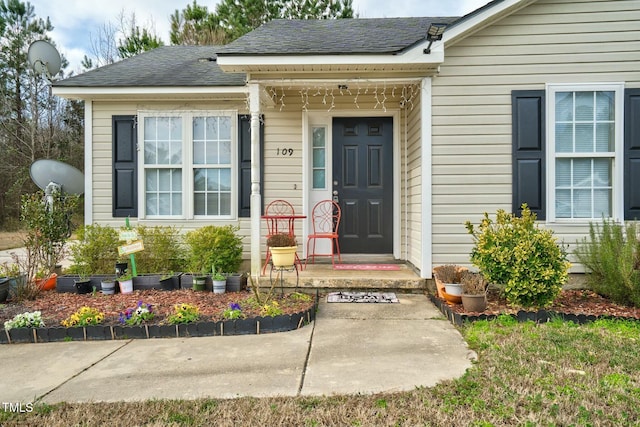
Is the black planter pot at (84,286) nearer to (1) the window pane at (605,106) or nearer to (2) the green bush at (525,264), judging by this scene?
(2) the green bush at (525,264)

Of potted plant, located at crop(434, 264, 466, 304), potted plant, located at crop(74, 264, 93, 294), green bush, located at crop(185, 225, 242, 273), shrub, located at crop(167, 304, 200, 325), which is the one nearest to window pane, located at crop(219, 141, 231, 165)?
green bush, located at crop(185, 225, 242, 273)

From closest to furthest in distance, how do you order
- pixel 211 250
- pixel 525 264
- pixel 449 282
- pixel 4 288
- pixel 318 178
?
pixel 525 264 → pixel 449 282 → pixel 4 288 → pixel 211 250 → pixel 318 178

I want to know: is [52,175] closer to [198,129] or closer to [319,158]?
[198,129]

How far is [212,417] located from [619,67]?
5050 mm

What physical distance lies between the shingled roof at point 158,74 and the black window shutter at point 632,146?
441cm

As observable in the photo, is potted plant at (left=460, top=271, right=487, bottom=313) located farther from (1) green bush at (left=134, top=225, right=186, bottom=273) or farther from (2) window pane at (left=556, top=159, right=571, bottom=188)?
(1) green bush at (left=134, top=225, right=186, bottom=273)

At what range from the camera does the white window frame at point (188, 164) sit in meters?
5.58

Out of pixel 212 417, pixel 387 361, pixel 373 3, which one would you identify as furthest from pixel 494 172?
pixel 373 3

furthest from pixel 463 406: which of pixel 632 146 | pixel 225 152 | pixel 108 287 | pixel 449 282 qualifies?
pixel 225 152

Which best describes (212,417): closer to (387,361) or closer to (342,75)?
(387,361)

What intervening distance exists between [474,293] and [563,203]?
1.64 metres

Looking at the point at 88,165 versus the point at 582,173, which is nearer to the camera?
the point at 582,173

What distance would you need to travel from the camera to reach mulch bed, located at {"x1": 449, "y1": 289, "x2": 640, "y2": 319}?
363cm

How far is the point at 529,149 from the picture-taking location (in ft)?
14.5
